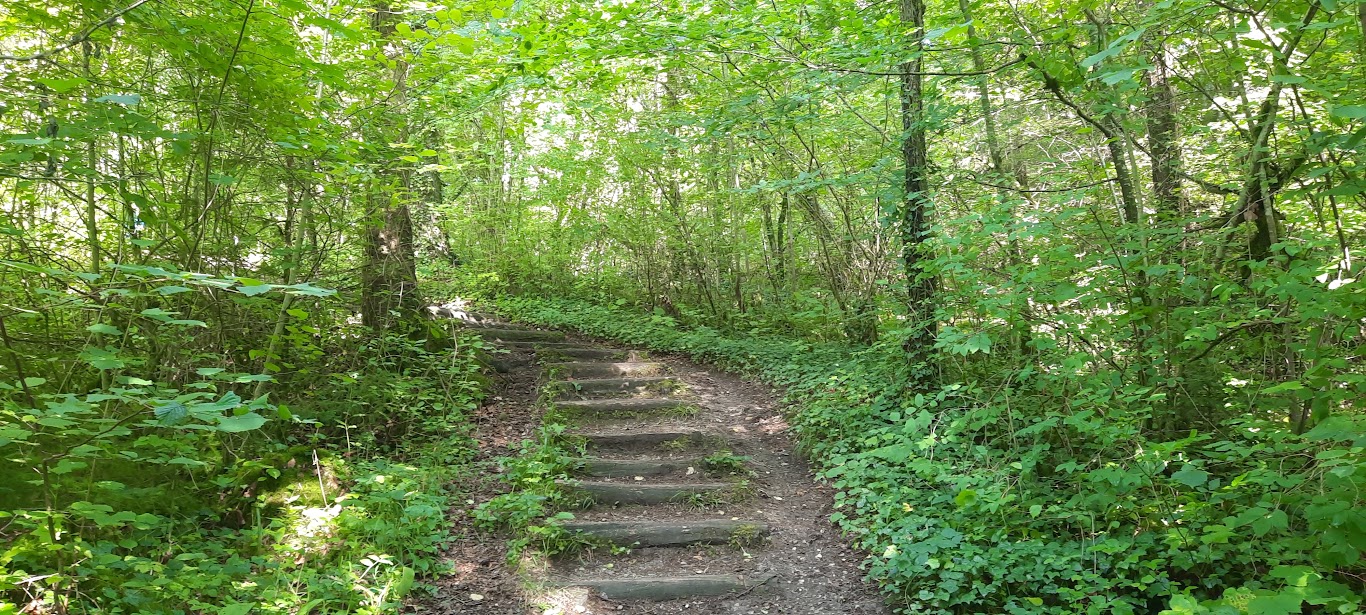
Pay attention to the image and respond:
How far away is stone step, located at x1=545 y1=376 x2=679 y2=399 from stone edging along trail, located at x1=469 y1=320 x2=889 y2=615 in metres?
0.01

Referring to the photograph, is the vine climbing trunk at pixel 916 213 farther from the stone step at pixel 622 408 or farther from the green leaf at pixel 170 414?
the green leaf at pixel 170 414

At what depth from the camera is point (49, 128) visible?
307 centimetres

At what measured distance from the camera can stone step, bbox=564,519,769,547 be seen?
4.86 m

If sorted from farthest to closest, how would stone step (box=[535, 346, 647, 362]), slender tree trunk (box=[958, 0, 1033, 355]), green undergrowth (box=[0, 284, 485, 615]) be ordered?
stone step (box=[535, 346, 647, 362]) → slender tree trunk (box=[958, 0, 1033, 355]) → green undergrowth (box=[0, 284, 485, 615])

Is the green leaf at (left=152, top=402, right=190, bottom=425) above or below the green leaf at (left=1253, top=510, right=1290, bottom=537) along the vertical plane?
above

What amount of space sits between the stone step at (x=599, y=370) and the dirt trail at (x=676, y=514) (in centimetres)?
2

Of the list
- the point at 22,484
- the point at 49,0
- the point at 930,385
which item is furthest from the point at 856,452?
the point at 49,0

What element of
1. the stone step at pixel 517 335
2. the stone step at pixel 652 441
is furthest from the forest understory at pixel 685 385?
the stone step at pixel 517 335

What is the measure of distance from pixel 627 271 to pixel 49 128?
29.0ft

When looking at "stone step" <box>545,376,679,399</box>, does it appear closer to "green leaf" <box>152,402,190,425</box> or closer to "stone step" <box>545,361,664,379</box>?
"stone step" <box>545,361,664,379</box>

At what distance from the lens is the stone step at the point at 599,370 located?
769 centimetres

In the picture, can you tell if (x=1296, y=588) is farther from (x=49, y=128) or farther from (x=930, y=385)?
(x=49, y=128)

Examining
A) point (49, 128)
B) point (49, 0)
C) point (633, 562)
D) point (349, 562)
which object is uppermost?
point (49, 0)

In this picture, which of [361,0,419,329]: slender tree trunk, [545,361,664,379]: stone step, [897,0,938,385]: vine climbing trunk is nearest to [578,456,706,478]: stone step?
[545,361,664,379]: stone step
